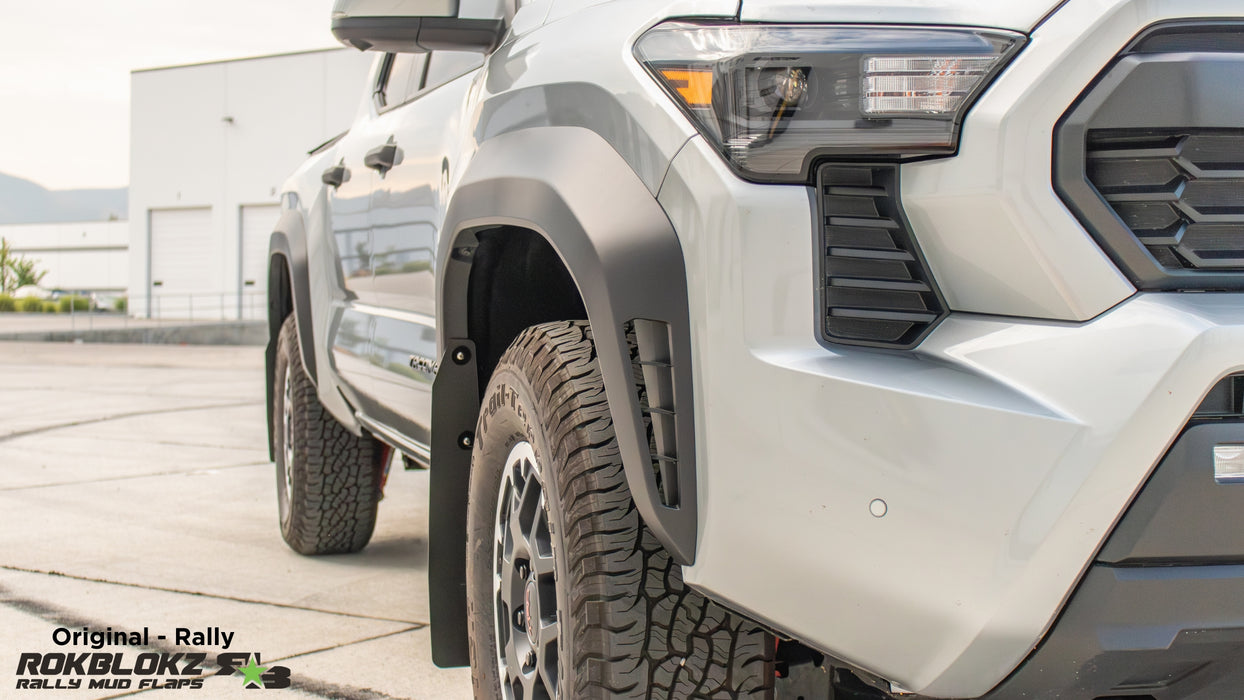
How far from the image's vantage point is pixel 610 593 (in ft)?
5.59

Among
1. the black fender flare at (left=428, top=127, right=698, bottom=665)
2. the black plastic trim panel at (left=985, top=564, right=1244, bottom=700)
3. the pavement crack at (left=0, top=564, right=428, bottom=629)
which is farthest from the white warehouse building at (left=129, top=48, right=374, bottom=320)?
the black plastic trim panel at (left=985, top=564, right=1244, bottom=700)

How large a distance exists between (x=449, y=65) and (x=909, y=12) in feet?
5.86

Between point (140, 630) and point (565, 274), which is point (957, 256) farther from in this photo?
point (140, 630)

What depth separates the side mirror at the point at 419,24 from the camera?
221 centimetres

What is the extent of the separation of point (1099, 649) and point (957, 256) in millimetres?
483

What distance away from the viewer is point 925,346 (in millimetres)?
1401

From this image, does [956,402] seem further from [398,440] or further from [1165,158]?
[398,440]

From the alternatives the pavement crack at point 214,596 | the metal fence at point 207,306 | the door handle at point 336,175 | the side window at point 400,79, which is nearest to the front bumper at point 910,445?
the side window at point 400,79

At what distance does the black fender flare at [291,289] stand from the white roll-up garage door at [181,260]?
34.8m

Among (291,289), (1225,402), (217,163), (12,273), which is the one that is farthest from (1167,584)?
(12,273)

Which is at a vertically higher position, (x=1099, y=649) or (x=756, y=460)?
(x=756, y=460)

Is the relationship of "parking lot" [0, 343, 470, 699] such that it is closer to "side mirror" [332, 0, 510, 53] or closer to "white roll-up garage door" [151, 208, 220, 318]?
"side mirror" [332, 0, 510, 53]

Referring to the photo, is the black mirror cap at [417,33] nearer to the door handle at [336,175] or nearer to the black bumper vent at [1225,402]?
the door handle at [336,175]

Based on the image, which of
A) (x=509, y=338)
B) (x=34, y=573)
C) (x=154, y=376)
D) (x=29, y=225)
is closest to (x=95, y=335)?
(x=154, y=376)
